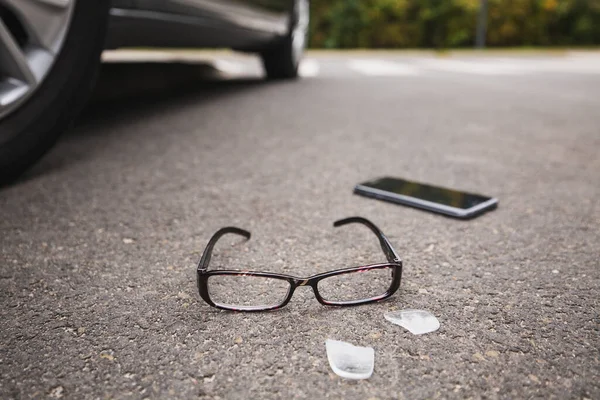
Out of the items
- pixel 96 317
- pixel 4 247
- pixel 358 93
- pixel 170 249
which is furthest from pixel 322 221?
pixel 358 93

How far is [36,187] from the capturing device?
1.81 m

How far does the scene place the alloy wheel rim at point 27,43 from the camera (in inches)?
66.9

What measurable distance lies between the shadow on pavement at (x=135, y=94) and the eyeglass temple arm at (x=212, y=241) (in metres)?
0.94

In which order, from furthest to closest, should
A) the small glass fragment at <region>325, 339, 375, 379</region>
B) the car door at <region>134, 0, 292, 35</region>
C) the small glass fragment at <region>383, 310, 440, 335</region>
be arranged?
the car door at <region>134, 0, 292, 35</region>
the small glass fragment at <region>383, 310, 440, 335</region>
the small glass fragment at <region>325, 339, 375, 379</region>

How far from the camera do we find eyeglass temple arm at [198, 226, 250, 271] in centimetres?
107

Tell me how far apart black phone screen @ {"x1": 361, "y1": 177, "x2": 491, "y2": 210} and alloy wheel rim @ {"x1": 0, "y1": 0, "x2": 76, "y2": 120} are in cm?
113

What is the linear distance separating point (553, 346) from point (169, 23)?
234cm

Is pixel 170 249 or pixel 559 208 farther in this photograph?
pixel 559 208

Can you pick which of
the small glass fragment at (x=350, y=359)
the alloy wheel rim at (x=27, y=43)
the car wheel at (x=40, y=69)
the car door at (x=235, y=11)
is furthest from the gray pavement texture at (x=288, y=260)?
the car door at (x=235, y=11)

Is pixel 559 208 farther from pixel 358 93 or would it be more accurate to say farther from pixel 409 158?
pixel 358 93

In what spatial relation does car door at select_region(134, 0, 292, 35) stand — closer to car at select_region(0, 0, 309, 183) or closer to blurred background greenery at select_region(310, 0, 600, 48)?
car at select_region(0, 0, 309, 183)

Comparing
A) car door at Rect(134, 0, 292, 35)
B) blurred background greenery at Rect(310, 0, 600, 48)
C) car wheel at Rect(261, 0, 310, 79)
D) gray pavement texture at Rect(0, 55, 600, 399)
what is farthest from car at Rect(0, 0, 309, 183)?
blurred background greenery at Rect(310, 0, 600, 48)

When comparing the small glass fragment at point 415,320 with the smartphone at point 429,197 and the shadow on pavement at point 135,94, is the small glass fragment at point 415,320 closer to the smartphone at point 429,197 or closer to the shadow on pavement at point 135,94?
the smartphone at point 429,197

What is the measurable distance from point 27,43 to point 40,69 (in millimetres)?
137
